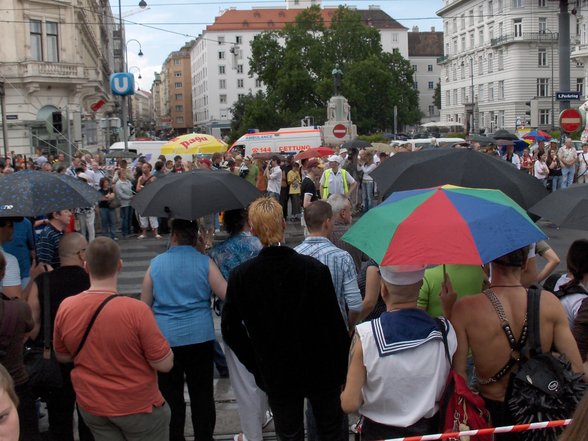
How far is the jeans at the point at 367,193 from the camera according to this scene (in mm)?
19734

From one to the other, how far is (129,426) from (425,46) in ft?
456

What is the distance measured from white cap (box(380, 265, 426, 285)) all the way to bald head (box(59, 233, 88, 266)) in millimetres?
2335

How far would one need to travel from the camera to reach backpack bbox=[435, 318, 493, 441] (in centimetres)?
317

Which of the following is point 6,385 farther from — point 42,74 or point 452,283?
point 42,74

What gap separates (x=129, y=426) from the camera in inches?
153

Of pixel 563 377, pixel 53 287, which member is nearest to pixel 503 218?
pixel 563 377

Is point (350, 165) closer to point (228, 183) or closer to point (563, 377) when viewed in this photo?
point (228, 183)

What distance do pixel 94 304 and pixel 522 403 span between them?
7.39 ft

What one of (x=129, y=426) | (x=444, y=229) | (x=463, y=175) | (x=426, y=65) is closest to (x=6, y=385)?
(x=129, y=426)

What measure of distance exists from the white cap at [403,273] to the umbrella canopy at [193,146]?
18.7 meters

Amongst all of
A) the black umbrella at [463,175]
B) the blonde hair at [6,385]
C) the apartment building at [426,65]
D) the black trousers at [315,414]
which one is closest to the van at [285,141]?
the black umbrella at [463,175]

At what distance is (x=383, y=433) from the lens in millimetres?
3268

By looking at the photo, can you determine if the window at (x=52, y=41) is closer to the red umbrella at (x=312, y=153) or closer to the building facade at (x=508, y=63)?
the red umbrella at (x=312, y=153)

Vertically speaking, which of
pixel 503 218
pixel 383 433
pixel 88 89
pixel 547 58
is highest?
pixel 547 58
